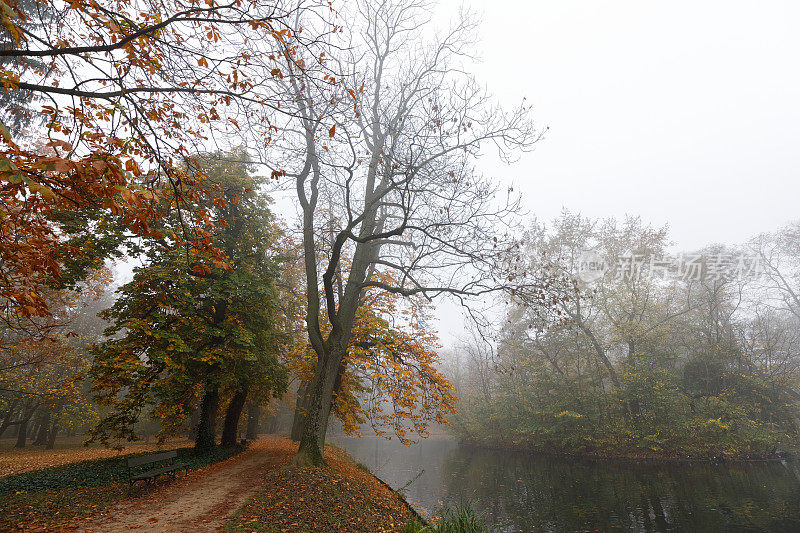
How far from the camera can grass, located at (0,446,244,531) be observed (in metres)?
5.21

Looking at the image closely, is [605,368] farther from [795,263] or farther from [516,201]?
[516,201]

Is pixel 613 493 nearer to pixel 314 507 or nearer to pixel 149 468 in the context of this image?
pixel 314 507

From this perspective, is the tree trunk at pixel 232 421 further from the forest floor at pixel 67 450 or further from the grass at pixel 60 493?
the forest floor at pixel 67 450

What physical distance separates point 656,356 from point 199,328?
22429 millimetres

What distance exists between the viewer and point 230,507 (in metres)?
6.38

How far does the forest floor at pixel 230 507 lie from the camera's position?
5.35 metres

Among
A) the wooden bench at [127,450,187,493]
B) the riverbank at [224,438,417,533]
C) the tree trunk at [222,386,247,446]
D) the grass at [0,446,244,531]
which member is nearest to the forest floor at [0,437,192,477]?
the tree trunk at [222,386,247,446]

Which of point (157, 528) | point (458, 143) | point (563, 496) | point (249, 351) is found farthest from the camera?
point (563, 496)

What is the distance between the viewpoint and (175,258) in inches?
383

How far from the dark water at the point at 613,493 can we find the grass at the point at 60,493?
602cm

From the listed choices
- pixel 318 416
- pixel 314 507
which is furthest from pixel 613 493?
pixel 314 507

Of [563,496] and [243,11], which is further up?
[243,11]

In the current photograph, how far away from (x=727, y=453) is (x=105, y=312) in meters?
26.5

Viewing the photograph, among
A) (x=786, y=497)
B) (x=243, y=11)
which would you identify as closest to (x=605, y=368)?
(x=786, y=497)
